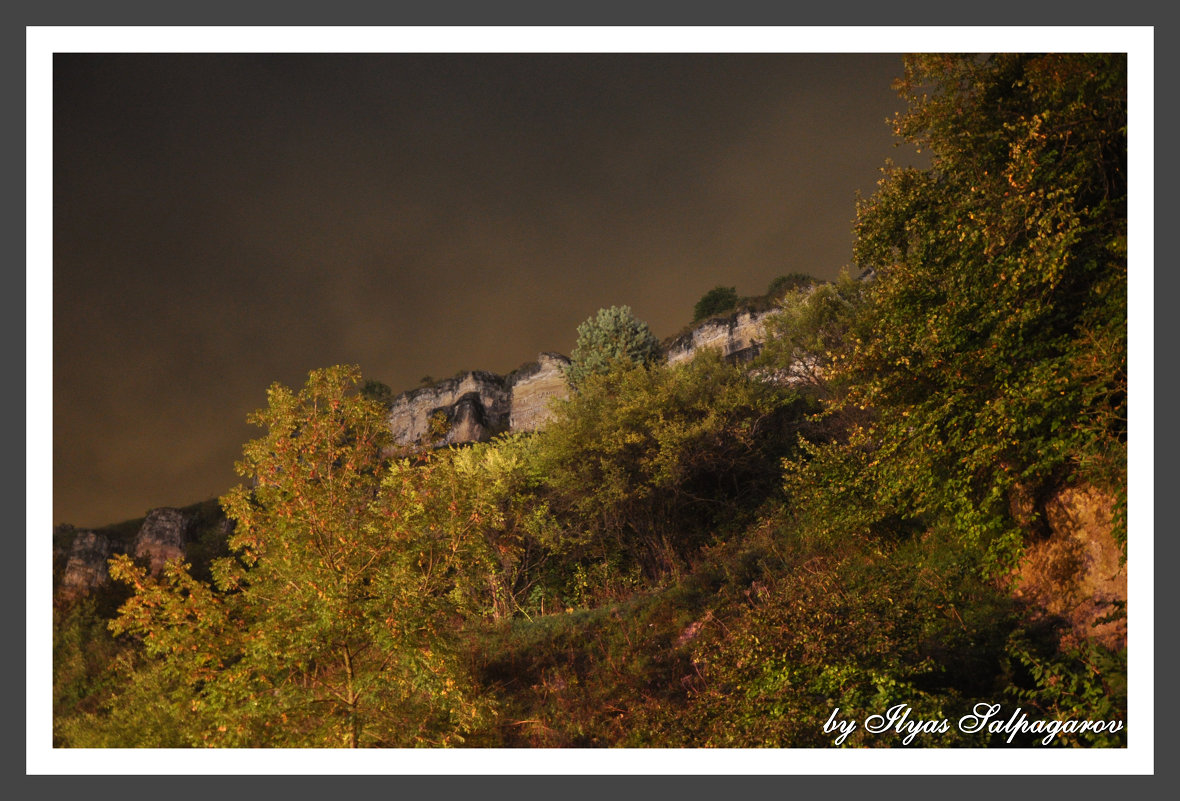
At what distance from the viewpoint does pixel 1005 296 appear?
761 cm

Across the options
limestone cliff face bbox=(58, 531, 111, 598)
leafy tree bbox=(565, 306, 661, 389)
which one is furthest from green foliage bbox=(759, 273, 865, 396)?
limestone cliff face bbox=(58, 531, 111, 598)

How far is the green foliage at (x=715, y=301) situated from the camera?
53.2 m

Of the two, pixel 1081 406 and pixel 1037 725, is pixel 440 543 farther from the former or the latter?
pixel 1081 406

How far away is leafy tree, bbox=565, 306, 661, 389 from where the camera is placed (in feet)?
115

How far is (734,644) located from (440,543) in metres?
3.50

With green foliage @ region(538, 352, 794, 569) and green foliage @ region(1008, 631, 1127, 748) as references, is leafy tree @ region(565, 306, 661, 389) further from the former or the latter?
green foliage @ region(1008, 631, 1127, 748)

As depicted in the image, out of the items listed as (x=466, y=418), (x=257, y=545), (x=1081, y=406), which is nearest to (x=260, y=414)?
(x=257, y=545)

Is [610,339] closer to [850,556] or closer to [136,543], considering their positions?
[850,556]

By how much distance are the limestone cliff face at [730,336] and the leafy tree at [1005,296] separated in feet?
97.8

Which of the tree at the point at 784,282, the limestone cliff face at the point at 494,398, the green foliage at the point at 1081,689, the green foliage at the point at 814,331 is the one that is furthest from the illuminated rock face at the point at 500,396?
the green foliage at the point at 1081,689

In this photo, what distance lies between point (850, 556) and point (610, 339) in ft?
80.7

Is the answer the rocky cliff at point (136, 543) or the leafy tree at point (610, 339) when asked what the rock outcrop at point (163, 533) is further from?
the leafy tree at point (610, 339)

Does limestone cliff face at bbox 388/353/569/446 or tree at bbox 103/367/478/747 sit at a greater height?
limestone cliff face at bbox 388/353/569/446

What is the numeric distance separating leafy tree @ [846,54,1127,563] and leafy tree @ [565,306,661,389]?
25.1 m
